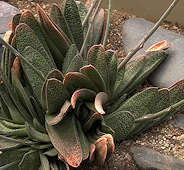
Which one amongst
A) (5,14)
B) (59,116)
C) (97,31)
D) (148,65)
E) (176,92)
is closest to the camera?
(59,116)

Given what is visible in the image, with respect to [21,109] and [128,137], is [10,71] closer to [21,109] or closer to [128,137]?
[21,109]

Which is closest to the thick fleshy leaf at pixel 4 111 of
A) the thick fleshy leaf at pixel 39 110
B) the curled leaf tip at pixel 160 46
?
the thick fleshy leaf at pixel 39 110

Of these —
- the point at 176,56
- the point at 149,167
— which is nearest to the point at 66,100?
the point at 149,167

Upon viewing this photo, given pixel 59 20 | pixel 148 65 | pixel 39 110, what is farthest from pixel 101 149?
pixel 59 20

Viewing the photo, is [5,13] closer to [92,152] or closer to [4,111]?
[4,111]

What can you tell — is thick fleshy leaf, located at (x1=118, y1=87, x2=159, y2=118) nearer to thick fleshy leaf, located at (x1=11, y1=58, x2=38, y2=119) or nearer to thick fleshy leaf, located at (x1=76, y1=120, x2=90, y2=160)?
thick fleshy leaf, located at (x1=76, y1=120, x2=90, y2=160)

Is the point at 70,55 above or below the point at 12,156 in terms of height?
above

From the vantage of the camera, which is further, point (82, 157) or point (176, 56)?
point (176, 56)
